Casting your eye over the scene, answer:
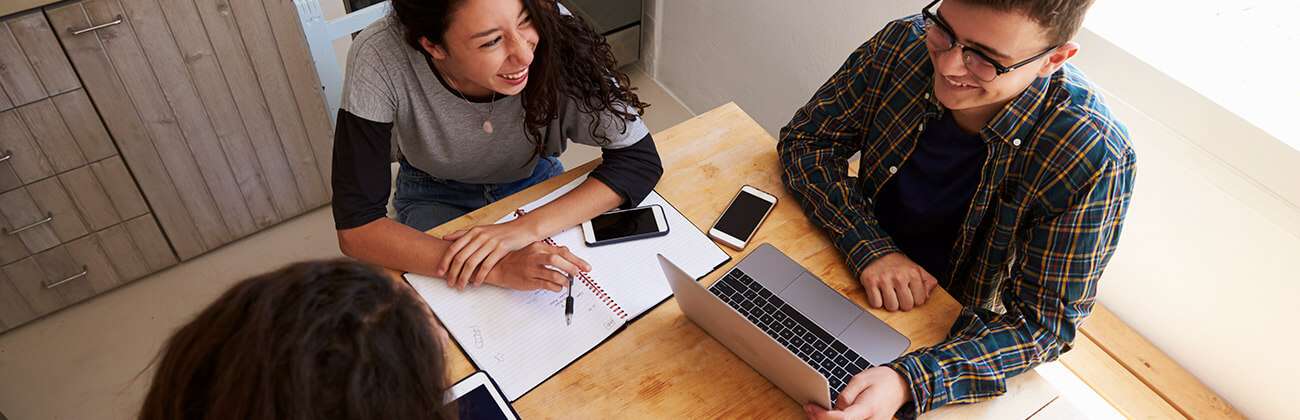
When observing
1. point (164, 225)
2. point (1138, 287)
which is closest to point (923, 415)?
point (1138, 287)

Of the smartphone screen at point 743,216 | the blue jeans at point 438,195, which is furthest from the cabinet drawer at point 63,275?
the smartphone screen at point 743,216

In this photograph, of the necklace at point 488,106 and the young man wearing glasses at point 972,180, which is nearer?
the young man wearing glasses at point 972,180

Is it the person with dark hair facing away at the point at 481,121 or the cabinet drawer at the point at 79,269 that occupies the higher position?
the person with dark hair facing away at the point at 481,121

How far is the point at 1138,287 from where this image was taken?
171 centimetres

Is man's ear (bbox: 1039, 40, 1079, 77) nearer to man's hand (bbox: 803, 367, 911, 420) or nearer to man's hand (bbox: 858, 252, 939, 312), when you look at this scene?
man's hand (bbox: 858, 252, 939, 312)

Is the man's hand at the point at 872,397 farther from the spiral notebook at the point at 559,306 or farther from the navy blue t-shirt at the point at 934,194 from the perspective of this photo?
the navy blue t-shirt at the point at 934,194

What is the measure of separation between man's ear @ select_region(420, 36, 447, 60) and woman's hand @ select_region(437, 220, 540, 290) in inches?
10.7

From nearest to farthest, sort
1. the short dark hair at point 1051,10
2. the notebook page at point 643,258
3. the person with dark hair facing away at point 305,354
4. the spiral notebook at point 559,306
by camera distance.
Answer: the person with dark hair facing away at point 305,354, the short dark hair at point 1051,10, the spiral notebook at point 559,306, the notebook page at point 643,258

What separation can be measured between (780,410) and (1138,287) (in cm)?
110

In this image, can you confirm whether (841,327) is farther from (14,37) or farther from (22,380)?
(22,380)

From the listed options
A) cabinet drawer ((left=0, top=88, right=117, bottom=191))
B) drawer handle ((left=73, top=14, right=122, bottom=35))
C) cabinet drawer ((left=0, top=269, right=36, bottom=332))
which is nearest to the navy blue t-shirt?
drawer handle ((left=73, top=14, right=122, bottom=35))

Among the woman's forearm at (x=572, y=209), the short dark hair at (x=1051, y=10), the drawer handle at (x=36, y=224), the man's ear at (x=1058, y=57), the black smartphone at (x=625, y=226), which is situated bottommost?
the drawer handle at (x=36, y=224)

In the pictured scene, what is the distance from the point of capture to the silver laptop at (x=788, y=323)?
100cm

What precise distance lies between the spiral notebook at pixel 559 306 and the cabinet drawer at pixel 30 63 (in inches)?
39.3
